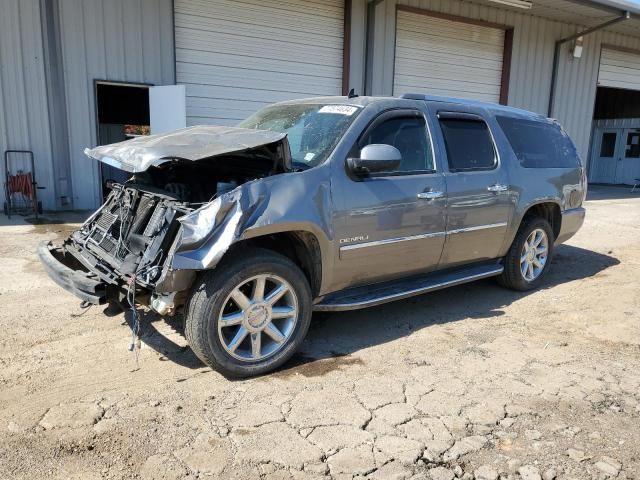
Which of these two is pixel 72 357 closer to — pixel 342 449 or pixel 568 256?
pixel 342 449

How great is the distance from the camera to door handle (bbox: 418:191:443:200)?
433cm

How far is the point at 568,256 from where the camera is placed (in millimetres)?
7562

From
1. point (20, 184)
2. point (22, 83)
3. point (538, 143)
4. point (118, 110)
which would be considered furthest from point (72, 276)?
point (118, 110)

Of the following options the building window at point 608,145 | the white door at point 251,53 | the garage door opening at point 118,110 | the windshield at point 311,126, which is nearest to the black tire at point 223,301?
the windshield at point 311,126

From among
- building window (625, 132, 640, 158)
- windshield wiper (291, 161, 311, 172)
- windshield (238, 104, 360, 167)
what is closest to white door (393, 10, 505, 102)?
windshield (238, 104, 360, 167)

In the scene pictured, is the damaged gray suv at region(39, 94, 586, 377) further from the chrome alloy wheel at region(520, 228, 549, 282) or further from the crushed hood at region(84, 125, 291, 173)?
the chrome alloy wheel at region(520, 228, 549, 282)

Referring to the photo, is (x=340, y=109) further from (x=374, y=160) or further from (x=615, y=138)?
(x=615, y=138)

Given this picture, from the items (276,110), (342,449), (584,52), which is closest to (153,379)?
(342,449)

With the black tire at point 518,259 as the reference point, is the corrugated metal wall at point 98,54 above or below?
above

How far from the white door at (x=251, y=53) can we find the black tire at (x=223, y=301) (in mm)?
7616

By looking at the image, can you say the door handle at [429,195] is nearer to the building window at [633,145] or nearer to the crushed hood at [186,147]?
the crushed hood at [186,147]

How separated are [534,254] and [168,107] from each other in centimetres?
684

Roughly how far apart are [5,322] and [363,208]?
3.08 m

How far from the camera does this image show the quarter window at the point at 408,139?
425 cm
